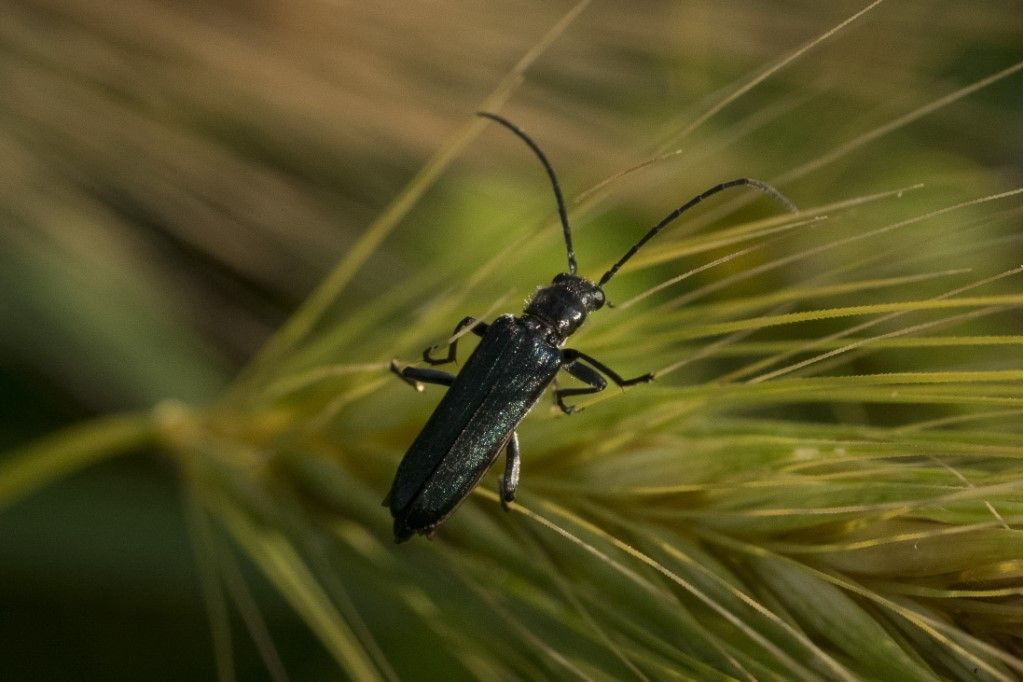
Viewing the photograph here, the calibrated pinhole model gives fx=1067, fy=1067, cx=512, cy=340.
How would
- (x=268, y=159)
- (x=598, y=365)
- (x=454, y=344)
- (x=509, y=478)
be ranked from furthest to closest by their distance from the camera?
(x=268, y=159) → (x=454, y=344) → (x=598, y=365) → (x=509, y=478)

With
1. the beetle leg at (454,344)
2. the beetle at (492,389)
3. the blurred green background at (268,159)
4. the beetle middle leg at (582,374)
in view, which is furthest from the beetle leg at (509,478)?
the blurred green background at (268,159)

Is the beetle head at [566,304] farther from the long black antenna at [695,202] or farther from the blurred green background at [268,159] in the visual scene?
the blurred green background at [268,159]

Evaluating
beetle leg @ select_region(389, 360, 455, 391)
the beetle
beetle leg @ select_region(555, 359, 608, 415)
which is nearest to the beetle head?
the beetle

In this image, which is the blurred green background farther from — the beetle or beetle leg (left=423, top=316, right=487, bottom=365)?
beetle leg (left=423, top=316, right=487, bottom=365)

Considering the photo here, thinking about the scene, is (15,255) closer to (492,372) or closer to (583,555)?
(492,372)

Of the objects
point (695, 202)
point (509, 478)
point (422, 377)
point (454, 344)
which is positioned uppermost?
point (695, 202)

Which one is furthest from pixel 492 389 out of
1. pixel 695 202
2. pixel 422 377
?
pixel 695 202

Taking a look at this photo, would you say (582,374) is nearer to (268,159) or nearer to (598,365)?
(598,365)
